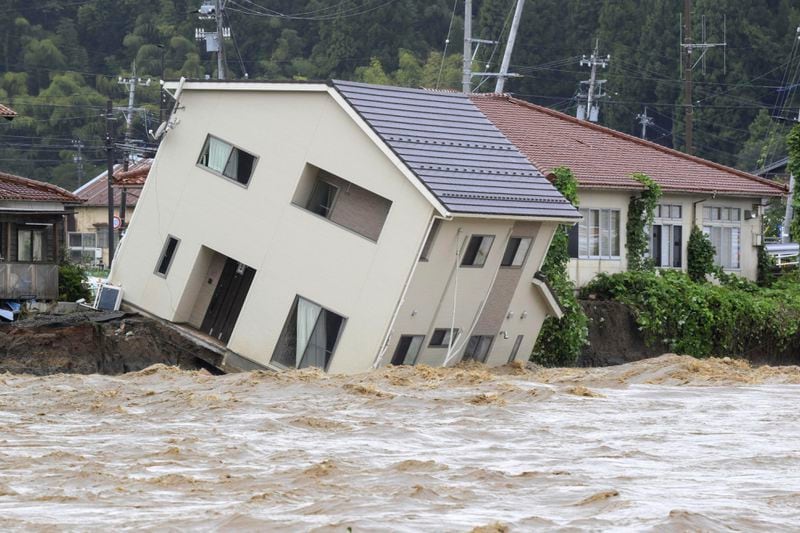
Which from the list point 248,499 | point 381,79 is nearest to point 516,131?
point 248,499

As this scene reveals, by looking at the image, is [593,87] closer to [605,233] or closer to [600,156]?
[600,156]

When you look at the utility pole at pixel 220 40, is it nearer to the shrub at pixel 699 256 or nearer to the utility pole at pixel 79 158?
the shrub at pixel 699 256

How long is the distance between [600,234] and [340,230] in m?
11.9

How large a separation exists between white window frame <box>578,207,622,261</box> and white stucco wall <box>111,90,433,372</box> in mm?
11007

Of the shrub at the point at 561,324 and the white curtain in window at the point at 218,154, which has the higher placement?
the white curtain in window at the point at 218,154

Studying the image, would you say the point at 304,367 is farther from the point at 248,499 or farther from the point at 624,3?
the point at 624,3

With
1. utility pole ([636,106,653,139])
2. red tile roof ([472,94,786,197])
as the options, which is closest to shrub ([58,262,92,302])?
red tile roof ([472,94,786,197])

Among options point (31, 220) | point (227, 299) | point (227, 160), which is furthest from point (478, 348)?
point (31, 220)

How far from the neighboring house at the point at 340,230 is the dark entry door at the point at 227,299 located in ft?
0.13

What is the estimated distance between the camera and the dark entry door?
31.2m

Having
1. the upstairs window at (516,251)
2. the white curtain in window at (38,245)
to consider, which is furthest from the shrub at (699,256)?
the white curtain in window at (38,245)

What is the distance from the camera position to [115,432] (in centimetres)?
1895

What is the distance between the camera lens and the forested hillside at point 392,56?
79.7 meters

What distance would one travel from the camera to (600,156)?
41531 millimetres
